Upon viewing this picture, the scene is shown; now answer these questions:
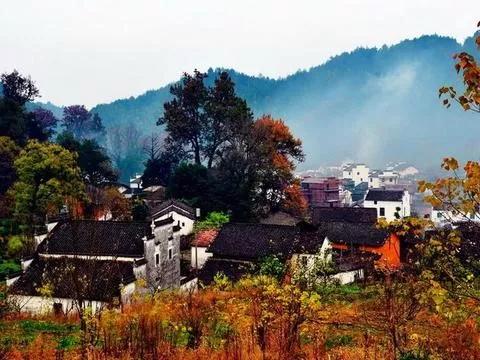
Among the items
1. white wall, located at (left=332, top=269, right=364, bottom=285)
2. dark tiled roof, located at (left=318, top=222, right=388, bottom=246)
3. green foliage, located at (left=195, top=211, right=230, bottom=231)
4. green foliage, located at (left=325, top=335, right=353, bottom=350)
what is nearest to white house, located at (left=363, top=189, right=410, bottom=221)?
dark tiled roof, located at (left=318, top=222, right=388, bottom=246)

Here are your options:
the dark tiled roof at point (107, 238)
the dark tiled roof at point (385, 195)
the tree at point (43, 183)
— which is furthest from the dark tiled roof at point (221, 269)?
the dark tiled roof at point (385, 195)

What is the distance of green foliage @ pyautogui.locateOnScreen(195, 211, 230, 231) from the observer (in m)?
34.0

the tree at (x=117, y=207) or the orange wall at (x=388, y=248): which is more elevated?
the tree at (x=117, y=207)

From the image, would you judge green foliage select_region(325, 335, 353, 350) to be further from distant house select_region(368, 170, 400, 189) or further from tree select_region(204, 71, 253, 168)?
distant house select_region(368, 170, 400, 189)

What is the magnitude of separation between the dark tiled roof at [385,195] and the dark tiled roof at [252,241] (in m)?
28.7

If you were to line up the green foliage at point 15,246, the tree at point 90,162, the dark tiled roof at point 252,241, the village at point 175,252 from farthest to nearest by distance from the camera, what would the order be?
the tree at point 90,162
the green foliage at point 15,246
the dark tiled roof at point 252,241
the village at point 175,252

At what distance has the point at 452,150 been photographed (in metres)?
144

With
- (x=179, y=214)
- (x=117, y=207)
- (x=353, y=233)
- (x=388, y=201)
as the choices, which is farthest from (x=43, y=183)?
(x=388, y=201)

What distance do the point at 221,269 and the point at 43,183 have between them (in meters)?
12.1

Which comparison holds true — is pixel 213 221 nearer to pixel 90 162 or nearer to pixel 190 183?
pixel 190 183

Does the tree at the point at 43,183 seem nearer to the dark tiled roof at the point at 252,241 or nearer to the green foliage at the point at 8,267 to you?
the green foliage at the point at 8,267

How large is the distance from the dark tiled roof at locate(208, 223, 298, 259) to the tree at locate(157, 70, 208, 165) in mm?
16047

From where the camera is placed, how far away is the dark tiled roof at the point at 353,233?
31.2 meters

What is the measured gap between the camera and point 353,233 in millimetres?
32188
